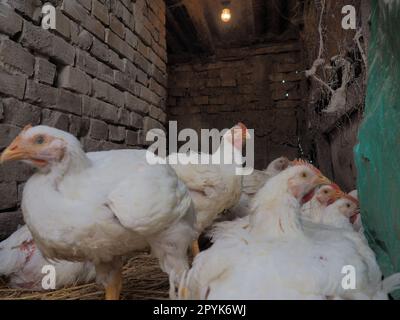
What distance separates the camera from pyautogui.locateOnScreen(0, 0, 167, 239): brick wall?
98.6 inches

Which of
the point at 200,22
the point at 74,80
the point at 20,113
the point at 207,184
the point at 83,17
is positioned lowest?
the point at 207,184

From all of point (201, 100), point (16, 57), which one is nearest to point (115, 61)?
point (16, 57)

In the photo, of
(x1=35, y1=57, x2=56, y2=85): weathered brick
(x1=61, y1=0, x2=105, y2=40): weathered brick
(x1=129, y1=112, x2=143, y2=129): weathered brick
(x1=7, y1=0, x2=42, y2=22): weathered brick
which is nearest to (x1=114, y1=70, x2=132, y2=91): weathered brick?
(x1=129, y1=112, x2=143, y2=129): weathered brick

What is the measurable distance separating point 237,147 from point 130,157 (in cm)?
198

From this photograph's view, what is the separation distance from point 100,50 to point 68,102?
89 centimetres

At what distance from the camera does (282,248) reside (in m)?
1.54

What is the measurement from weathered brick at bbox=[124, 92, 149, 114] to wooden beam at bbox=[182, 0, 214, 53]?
2459 millimetres

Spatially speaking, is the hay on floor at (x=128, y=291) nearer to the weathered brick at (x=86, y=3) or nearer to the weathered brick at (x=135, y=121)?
the weathered brick at (x=135, y=121)

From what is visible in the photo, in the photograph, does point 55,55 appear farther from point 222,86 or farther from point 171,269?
point 222,86

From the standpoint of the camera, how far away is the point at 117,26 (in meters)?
4.05

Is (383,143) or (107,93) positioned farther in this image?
(107,93)

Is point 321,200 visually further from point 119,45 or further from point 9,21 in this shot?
point 9,21
